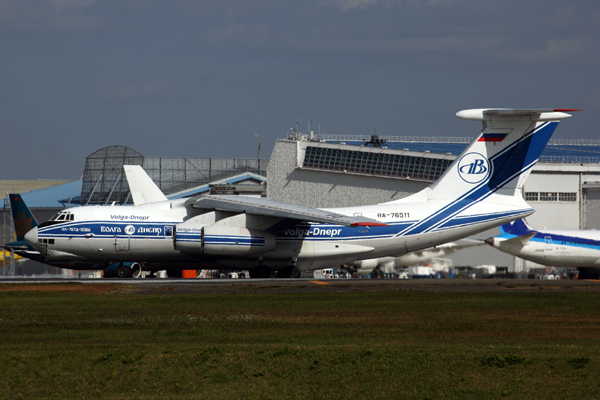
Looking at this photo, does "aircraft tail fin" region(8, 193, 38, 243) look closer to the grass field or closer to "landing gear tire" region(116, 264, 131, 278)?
"landing gear tire" region(116, 264, 131, 278)

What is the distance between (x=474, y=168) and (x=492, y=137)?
1439 mm

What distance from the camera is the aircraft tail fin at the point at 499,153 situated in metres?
26.3

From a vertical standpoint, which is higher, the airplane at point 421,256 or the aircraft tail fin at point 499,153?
the aircraft tail fin at point 499,153

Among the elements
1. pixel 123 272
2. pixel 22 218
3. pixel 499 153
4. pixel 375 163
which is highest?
pixel 375 163

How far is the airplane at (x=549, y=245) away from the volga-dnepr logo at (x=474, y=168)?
718 centimetres

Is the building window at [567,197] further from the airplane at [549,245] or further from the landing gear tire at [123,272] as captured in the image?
the landing gear tire at [123,272]

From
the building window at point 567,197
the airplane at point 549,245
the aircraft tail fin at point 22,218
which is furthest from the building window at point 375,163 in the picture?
the aircraft tail fin at point 22,218

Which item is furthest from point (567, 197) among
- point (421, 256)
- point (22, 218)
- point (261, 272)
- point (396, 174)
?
point (22, 218)

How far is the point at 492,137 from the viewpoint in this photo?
26922 millimetres

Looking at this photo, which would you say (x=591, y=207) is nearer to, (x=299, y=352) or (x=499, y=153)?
(x=499, y=153)

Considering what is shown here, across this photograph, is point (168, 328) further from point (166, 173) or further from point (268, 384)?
point (166, 173)

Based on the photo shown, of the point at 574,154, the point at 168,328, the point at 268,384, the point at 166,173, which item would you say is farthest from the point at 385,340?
the point at 166,173

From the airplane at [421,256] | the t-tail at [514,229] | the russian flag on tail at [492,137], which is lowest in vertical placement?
the airplane at [421,256]

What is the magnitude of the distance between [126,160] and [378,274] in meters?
31.2
